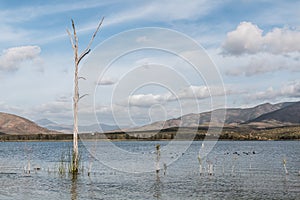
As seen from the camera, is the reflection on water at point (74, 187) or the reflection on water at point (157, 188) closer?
the reflection on water at point (74, 187)

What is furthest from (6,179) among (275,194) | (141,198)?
(275,194)

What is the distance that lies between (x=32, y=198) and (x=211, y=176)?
18905 mm

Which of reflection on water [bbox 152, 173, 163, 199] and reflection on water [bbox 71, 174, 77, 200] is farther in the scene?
reflection on water [bbox 152, 173, 163, 199]

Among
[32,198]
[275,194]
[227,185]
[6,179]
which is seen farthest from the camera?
[6,179]

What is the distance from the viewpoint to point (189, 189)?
1228 inches

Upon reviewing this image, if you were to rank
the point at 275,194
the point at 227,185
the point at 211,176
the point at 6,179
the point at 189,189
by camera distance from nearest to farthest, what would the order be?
the point at 275,194, the point at 189,189, the point at 227,185, the point at 6,179, the point at 211,176

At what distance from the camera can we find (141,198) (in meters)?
27.1

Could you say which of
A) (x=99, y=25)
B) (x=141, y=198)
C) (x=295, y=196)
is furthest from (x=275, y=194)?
(x=99, y=25)

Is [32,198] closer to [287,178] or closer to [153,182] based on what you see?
[153,182]

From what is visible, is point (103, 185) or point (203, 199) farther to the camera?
point (103, 185)

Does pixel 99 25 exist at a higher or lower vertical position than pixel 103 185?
higher

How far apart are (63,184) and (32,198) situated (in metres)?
6.51

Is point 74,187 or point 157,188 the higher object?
point 74,187

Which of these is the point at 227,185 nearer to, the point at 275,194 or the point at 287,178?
the point at 275,194
